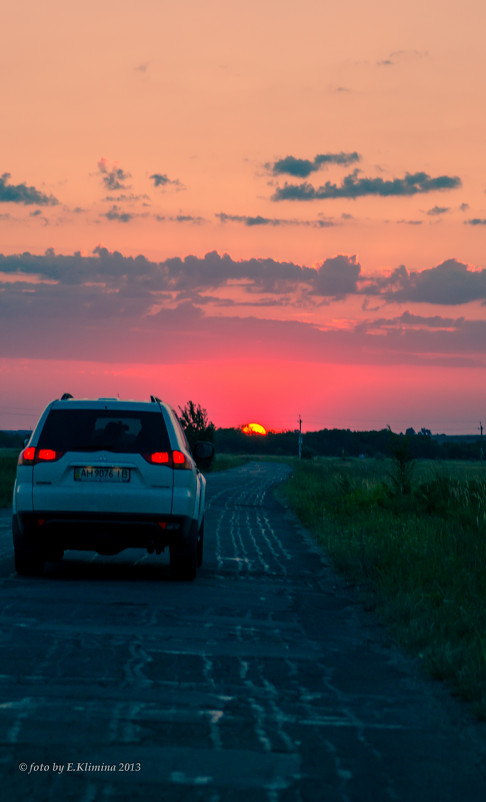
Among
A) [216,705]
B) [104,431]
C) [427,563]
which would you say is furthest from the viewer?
[104,431]

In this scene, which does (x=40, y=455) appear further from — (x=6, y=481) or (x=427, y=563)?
(x=6, y=481)

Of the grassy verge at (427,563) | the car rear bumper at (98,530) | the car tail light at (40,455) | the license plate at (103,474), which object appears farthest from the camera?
the car tail light at (40,455)

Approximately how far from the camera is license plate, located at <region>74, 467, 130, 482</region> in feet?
39.9

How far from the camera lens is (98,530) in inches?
473

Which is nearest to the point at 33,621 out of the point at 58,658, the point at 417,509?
the point at 58,658

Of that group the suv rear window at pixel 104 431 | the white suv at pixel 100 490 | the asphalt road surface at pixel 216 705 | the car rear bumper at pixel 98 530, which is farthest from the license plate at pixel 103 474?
the asphalt road surface at pixel 216 705

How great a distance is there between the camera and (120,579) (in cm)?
1259

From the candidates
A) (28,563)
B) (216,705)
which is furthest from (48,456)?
(216,705)

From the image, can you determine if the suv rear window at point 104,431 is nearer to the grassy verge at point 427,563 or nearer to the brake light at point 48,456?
the brake light at point 48,456

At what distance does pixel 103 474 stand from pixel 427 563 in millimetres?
3795

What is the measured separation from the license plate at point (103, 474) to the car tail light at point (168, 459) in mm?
328

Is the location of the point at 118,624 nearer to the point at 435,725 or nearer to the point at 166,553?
the point at 435,725

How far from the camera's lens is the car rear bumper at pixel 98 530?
1203cm

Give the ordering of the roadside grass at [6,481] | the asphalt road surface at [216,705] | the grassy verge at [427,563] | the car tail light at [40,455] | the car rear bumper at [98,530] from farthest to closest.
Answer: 1. the roadside grass at [6,481]
2. the car tail light at [40,455]
3. the car rear bumper at [98,530]
4. the grassy verge at [427,563]
5. the asphalt road surface at [216,705]
